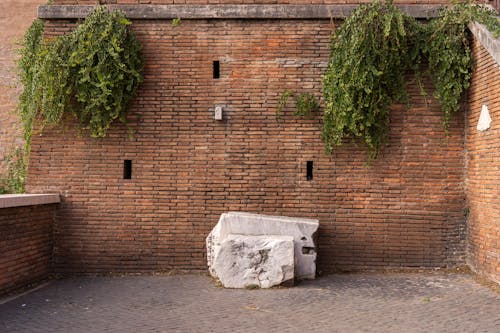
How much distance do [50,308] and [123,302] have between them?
892 millimetres

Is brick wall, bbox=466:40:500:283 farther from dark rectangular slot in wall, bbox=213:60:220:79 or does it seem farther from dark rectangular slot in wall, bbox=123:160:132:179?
dark rectangular slot in wall, bbox=123:160:132:179

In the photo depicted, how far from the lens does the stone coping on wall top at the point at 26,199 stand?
6168 mm

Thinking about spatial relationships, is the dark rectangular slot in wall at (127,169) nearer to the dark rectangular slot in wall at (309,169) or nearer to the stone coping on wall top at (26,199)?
the stone coping on wall top at (26,199)

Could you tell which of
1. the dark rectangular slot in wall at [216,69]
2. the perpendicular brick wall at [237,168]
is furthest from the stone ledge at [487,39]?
the dark rectangular slot in wall at [216,69]

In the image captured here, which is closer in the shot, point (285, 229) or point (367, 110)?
point (285, 229)

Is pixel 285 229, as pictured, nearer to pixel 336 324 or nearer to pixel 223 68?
pixel 336 324

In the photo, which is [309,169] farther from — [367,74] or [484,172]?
[484,172]

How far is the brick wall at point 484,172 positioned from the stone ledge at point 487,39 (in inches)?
5.5

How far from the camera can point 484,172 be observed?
6961 millimetres

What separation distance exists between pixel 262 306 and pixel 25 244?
382 cm

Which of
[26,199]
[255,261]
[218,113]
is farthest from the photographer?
[218,113]

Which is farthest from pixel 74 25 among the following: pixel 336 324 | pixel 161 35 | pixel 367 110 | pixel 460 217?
pixel 460 217

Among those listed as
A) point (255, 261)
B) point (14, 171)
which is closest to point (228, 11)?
point (255, 261)

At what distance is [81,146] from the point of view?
7.79 m
